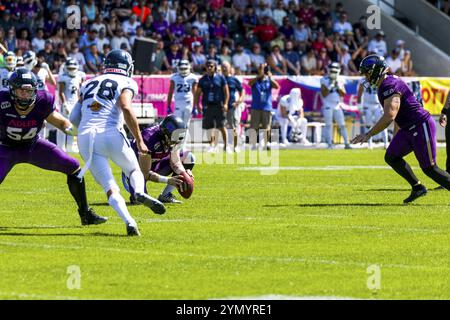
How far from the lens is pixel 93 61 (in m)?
28.3

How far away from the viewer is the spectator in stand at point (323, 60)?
105 feet

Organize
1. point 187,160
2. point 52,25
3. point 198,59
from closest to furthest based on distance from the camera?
point 187,160
point 52,25
point 198,59

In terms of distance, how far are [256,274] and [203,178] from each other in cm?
987

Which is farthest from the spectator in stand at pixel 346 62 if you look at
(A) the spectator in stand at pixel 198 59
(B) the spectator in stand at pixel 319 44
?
(A) the spectator in stand at pixel 198 59

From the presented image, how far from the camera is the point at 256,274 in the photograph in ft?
27.5

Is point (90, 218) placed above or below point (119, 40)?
below

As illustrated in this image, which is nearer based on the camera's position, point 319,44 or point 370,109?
point 370,109

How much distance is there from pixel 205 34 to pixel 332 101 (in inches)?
179

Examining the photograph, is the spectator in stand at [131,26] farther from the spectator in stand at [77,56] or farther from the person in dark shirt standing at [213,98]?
the person in dark shirt standing at [213,98]

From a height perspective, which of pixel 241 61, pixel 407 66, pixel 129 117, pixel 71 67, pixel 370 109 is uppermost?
pixel 129 117

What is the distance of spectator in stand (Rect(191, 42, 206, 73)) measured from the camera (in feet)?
96.5

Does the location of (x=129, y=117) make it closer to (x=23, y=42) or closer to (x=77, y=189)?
(x=77, y=189)

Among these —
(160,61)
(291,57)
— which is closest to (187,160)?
(160,61)
